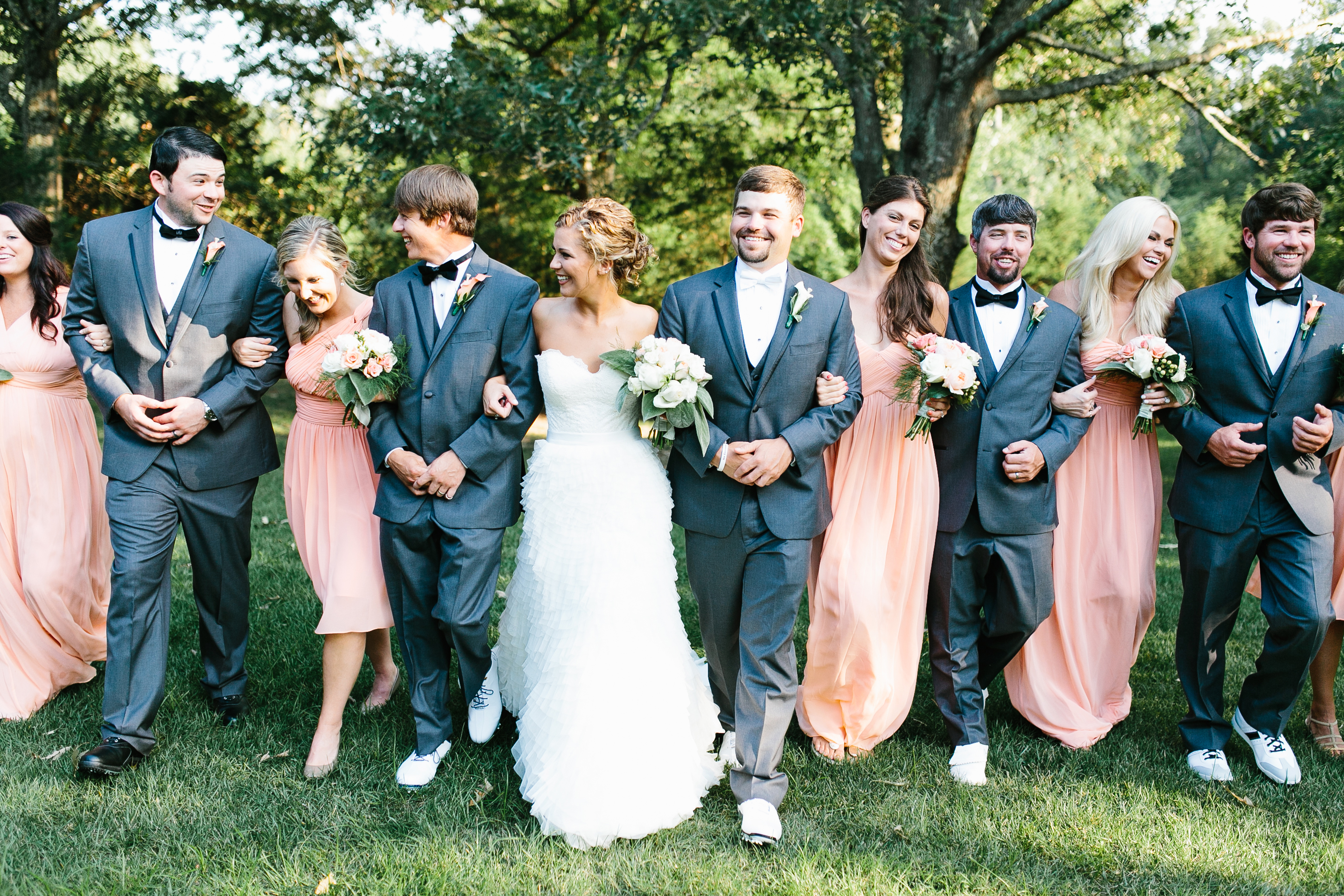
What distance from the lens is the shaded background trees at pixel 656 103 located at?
10.9 meters

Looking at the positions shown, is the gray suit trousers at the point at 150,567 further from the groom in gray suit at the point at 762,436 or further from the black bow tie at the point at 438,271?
the groom in gray suit at the point at 762,436

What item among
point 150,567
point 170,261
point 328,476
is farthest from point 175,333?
point 150,567

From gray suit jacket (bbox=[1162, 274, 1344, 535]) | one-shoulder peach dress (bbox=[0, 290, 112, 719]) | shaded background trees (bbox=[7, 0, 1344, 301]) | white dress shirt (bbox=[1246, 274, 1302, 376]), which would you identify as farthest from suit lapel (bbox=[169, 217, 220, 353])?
shaded background trees (bbox=[7, 0, 1344, 301])

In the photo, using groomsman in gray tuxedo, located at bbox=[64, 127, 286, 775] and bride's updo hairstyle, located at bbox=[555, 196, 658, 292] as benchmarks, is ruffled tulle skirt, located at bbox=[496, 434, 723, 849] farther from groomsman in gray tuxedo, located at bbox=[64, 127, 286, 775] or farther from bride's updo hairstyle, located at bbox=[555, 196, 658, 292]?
groomsman in gray tuxedo, located at bbox=[64, 127, 286, 775]

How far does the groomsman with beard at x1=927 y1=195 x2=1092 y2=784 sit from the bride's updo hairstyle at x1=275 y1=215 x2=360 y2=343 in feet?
9.77

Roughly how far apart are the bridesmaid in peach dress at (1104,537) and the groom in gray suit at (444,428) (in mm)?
2790

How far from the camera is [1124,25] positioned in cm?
1323

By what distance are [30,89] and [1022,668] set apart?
Result: 51.3ft

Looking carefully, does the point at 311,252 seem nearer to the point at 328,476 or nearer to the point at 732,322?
the point at 328,476

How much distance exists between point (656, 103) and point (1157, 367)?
11790mm

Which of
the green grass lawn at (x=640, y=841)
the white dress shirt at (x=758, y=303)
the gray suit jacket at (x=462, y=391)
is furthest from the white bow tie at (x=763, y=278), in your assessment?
the green grass lawn at (x=640, y=841)

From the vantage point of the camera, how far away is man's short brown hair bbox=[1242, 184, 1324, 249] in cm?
451

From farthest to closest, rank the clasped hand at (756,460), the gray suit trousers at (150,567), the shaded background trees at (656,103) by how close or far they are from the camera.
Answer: the shaded background trees at (656,103) < the gray suit trousers at (150,567) < the clasped hand at (756,460)

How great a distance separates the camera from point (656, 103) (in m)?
15.0
